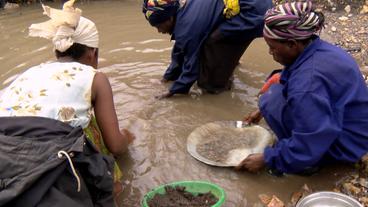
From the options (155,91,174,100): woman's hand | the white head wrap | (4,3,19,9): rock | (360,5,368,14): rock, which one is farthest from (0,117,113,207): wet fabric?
(4,3,19,9): rock

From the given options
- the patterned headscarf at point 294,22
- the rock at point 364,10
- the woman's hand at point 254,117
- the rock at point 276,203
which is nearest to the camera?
the patterned headscarf at point 294,22

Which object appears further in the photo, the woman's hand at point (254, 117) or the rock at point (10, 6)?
the rock at point (10, 6)

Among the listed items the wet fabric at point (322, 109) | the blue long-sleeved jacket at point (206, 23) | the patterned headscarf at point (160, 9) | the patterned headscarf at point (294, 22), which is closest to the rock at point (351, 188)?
the wet fabric at point (322, 109)

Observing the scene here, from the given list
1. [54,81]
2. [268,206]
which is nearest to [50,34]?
[54,81]

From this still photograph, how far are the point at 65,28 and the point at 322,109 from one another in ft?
5.29

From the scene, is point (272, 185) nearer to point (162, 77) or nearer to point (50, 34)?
point (50, 34)

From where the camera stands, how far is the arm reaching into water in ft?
7.81

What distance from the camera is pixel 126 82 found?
4688 mm

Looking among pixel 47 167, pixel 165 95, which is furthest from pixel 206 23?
pixel 47 167

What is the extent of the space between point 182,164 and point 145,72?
2.00 m

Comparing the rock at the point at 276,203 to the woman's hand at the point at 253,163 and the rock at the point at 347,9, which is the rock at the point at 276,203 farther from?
the rock at the point at 347,9

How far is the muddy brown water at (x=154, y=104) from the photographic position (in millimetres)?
2896

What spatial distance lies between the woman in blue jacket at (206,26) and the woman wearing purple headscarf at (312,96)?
1.29 metres

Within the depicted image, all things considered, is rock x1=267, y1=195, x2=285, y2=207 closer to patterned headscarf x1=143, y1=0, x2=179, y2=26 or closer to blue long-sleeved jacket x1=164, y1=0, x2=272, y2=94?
blue long-sleeved jacket x1=164, y1=0, x2=272, y2=94
